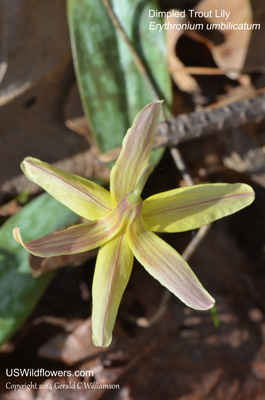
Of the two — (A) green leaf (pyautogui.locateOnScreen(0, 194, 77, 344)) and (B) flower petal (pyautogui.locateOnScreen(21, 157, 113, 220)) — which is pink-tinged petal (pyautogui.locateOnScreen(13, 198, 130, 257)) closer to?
(B) flower petal (pyautogui.locateOnScreen(21, 157, 113, 220))

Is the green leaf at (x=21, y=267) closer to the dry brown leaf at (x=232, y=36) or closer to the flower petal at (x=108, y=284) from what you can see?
the flower petal at (x=108, y=284)

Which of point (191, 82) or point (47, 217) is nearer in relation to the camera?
point (47, 217)

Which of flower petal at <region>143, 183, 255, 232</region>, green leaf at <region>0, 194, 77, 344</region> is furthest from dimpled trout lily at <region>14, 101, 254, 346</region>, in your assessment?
green leaf at <region>0, 194, 77, 344</region>

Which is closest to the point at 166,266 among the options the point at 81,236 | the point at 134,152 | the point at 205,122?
A: the point at 81,236

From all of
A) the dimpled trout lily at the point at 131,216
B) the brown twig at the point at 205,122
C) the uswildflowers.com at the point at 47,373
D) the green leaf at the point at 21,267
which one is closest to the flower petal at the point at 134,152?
the dimpled trout lily at the point at 131,216

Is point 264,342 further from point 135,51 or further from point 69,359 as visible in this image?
point 135,51

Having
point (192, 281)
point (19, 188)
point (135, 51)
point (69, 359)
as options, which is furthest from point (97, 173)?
point (192, 281)
